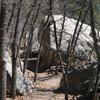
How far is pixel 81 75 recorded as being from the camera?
17188 mm

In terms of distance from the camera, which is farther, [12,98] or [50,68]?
[50,68]

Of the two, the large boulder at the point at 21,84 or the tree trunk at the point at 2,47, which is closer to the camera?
the tree trunk at the point at 2,47

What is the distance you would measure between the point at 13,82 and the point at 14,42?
Answer: 1.82m

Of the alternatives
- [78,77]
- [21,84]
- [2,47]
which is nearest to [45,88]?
[21,84]

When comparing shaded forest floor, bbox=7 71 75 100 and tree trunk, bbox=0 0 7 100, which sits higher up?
tree trunk, bbox=0 0 7 100

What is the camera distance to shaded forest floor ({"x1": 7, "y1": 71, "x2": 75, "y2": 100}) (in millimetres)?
16359

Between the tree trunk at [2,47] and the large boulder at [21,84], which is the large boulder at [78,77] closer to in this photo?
the large boulder at [21,84]

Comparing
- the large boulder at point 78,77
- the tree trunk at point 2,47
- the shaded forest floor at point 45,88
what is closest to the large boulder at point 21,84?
the shaded forest floor at point 45,88

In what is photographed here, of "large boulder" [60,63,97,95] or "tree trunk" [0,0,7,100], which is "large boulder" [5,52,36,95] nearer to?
"large boulder" [60,63,97,95]

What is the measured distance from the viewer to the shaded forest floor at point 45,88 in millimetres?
16359

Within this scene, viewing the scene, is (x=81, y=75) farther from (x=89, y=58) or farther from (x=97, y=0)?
(x=89, y=58)

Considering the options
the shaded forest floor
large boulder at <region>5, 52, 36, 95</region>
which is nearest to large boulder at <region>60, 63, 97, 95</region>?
the shaded forest floor

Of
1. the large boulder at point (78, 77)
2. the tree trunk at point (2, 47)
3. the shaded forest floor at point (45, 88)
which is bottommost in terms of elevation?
the shaded forest floor at point (45, 88)

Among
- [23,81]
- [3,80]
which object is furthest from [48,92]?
[3,80]
